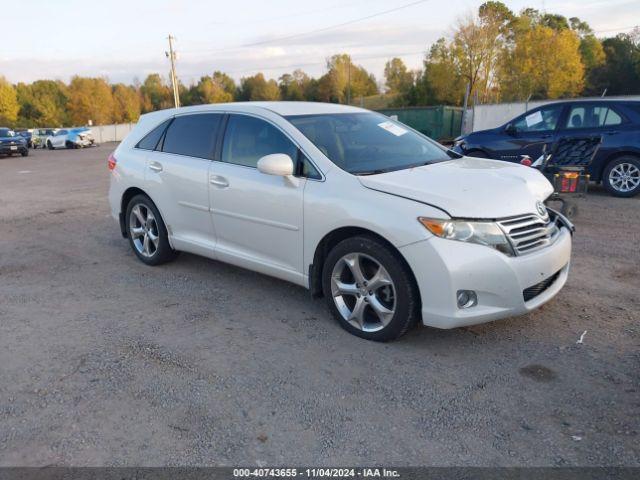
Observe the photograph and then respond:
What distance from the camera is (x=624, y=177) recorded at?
8742 millimetres

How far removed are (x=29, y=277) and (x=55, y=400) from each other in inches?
112

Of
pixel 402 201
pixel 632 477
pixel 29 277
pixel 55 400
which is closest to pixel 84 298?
pixel 29 277

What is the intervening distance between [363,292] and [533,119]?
7361 mm

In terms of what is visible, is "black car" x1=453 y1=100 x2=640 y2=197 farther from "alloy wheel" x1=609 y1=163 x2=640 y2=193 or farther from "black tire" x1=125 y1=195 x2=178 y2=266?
"black tire" x1=125 y1=195 x2=178 y2=266

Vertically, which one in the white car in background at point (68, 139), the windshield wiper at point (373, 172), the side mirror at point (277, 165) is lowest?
the white car in background at point (68, 139)

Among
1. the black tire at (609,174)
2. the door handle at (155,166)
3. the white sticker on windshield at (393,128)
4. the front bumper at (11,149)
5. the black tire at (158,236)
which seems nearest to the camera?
the white sticker on windshield at (393,128)

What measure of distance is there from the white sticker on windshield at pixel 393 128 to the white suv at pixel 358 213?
2 centimetres

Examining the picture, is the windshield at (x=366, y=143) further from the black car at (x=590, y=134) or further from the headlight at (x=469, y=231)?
the black car at (x=590, y=134)

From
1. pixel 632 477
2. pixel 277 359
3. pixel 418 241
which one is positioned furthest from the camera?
pixel 277 359

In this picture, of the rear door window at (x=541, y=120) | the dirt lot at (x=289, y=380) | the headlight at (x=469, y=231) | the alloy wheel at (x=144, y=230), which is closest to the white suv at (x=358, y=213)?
the headlight at (x=469, y=231)

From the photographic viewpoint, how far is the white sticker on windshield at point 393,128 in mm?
4722

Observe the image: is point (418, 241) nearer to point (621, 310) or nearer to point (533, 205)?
point (533, 205)

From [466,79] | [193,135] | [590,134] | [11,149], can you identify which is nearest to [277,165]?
[193,135]

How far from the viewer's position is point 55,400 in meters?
3.04
